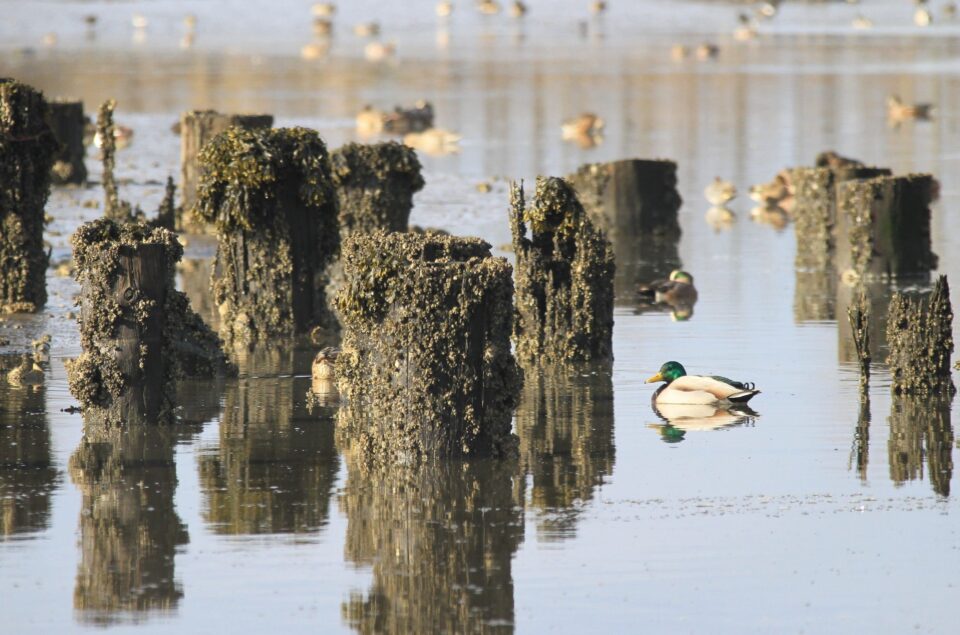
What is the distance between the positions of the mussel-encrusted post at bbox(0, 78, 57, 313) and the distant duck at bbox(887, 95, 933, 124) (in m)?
30.9

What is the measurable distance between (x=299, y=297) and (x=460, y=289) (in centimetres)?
566

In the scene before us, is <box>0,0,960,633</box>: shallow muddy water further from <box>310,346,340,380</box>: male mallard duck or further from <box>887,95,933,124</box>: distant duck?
<box>887,95,933,124</box>: distant duck

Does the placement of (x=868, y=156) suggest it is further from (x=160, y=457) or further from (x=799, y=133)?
(x=160, y=457)

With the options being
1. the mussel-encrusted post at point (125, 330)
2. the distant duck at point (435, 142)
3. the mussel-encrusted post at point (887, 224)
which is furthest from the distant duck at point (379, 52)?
the mussel-encrusted post at point (125, 330)

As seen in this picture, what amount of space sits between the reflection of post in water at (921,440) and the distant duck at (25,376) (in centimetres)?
706

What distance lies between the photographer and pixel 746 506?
11.8 m

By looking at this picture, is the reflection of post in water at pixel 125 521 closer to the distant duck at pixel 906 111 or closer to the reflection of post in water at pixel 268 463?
the reflection of post in water at pixel 268 463

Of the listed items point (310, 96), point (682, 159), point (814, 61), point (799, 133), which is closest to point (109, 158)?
point (682, 159)

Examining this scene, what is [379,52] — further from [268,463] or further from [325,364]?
[268,463]

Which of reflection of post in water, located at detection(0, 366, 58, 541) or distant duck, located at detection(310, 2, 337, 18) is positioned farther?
distant duck, located at detection(310, 2, 337, 18)

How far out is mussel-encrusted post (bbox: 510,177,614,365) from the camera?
16.3 meters

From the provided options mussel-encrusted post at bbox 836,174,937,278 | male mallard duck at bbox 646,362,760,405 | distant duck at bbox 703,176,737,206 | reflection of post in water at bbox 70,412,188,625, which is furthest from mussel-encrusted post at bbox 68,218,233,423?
distant duck at bbox 703,176,737,206

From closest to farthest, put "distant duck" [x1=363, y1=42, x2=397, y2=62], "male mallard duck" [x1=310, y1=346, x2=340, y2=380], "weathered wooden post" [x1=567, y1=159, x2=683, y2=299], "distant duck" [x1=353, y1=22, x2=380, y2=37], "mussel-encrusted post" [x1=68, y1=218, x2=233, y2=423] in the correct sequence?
"mussel-encrusted post" [x1=68, y1=218, x2=233, y2=423] → "male mallard duck" [x1=310, y1=346, x2=340, y2=380] → "weathered wooden post" [x1=567, y1=159, x2=683, y2=299] → "distant duck" [x1=363, y1=42, x2=397, y2=62] → "distant duck" [x1=353, y1=22, x2=380, y2=37]

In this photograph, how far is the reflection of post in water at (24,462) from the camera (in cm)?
1155
